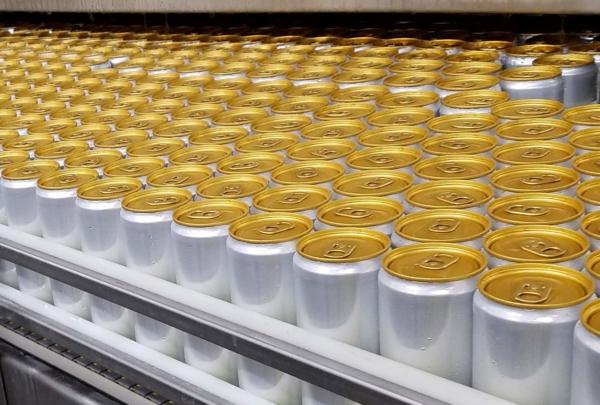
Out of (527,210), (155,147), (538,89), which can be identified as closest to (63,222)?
(155,147)

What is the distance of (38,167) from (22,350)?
1.60 feet

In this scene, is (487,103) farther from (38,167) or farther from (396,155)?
(38,167)

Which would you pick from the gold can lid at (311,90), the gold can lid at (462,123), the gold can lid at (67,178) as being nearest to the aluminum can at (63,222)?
the gold can lid at (67,178)

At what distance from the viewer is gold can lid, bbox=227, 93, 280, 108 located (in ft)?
7.65

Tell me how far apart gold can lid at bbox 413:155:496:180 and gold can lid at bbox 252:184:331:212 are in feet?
0.72

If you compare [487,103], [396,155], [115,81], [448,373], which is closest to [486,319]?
[448,373]

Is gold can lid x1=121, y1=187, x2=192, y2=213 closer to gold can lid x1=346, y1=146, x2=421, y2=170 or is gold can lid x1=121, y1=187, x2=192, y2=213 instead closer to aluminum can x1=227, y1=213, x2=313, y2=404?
aluminum can x1=227, y1=213, x2=313, y2=404

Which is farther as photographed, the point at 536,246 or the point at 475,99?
the point at 475,99

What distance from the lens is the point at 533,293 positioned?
114cm

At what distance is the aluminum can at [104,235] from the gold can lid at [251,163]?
0.21m

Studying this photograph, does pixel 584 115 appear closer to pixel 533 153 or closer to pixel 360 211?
pixel 533 153

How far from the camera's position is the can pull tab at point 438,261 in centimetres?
124

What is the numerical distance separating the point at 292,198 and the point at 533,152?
1.78ft

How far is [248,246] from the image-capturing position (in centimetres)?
140
